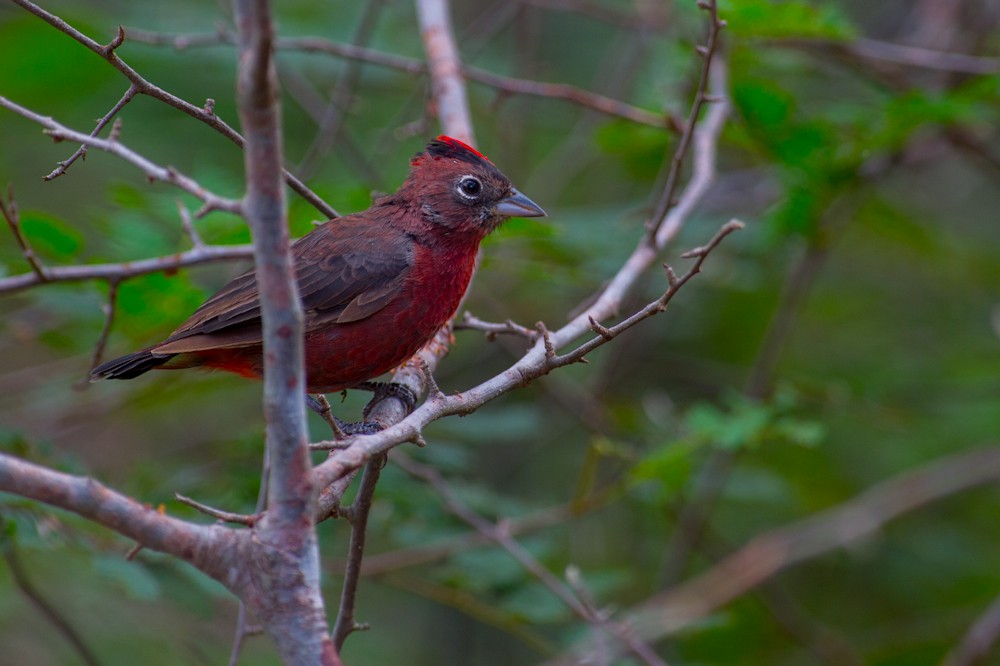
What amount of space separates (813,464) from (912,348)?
0.96 m

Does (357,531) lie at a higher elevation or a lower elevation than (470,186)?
lower

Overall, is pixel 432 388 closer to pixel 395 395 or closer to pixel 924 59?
pixel 395 395

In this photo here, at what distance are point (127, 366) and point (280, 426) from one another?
226cm

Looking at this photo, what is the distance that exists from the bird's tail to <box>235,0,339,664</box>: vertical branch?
7.03 feet

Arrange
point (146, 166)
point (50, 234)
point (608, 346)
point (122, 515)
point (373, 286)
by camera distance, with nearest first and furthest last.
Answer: point (122, 515)
point (146, 166)
point (50, 234)
point (373, 286)
point (608, 346)

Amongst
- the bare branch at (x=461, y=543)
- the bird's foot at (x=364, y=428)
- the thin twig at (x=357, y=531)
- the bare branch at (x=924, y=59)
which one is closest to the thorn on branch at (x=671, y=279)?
the thin twig at (x=357, y=531)

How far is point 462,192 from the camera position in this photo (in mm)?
4613

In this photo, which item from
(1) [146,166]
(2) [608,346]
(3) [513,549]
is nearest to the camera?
(1) [146,166]

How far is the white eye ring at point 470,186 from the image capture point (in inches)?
182

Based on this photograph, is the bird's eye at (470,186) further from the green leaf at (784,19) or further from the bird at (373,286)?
the green leaf at (784,19)

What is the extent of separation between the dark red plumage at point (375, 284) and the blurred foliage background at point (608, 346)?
0.30 meters

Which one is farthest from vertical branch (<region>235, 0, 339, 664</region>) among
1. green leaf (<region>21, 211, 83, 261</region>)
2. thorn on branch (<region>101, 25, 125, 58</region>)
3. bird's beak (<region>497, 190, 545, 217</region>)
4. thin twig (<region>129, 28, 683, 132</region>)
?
thin twig (<region>129, 28, 683, 132</region>)

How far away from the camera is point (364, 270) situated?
4348mm

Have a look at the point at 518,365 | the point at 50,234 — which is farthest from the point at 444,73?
the point at 518,365
